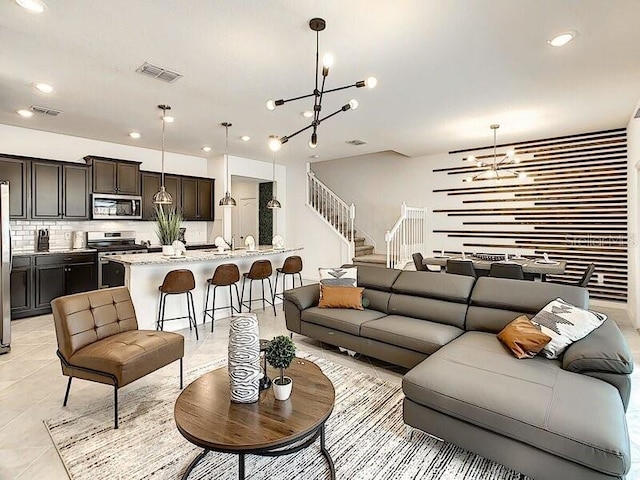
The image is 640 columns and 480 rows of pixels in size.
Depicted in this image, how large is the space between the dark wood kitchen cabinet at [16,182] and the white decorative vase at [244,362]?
509 cm

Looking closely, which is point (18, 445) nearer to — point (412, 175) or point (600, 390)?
point (600, 390)

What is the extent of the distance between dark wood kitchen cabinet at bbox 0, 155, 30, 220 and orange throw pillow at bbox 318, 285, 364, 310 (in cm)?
469

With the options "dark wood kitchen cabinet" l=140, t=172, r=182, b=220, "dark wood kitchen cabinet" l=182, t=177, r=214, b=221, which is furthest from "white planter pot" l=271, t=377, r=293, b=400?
"dark wood kitchen cabinet" l=182, t=177, r=214, b=221

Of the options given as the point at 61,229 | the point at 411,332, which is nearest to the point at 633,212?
the point at 411,332

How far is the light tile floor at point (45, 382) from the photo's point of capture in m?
2.16

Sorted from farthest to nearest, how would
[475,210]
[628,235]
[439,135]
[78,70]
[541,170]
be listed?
[475,210] → [541,170] → [439,135] → [628,235] → [78,70]

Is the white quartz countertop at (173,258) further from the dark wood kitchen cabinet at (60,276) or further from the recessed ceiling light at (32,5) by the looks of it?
the recessed ceiling light at (32,5)

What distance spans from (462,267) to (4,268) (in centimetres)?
552

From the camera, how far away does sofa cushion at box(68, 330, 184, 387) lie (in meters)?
2.48

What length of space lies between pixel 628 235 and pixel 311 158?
597cm

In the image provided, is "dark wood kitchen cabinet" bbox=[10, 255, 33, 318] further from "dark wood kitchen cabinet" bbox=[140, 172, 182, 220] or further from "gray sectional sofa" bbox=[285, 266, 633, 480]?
"gray sectional sofa" bbox=[285, 266, 633, 480]

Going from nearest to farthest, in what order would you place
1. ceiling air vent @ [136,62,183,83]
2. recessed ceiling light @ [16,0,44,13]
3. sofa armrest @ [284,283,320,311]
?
recessed ceiling light @ [16,0,44,13] < ceiling air vent @ [136,62,183,83] < sofa armrest @ [284,283,320,311]

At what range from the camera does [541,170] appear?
6.45 meters

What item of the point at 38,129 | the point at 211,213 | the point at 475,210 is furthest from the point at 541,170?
the point at 38,129
